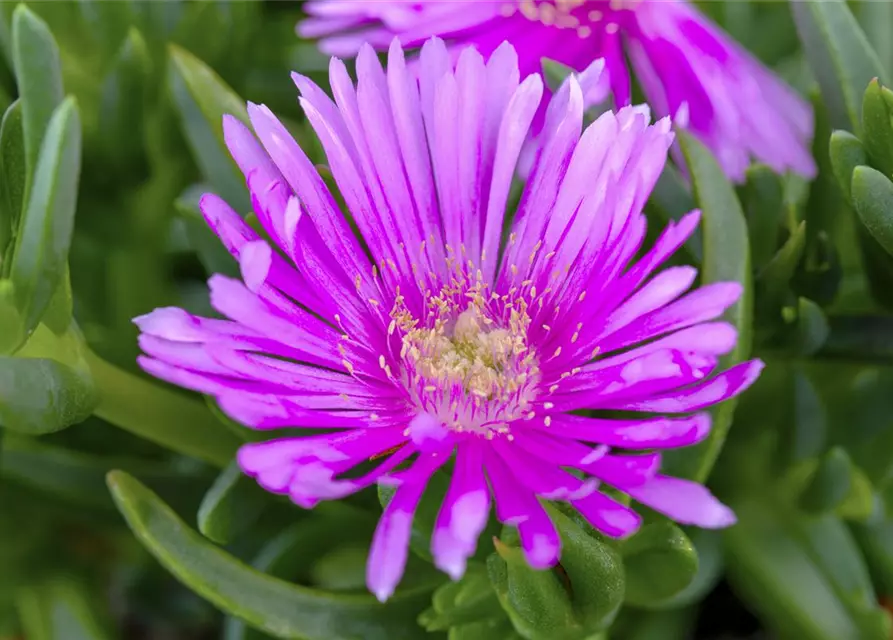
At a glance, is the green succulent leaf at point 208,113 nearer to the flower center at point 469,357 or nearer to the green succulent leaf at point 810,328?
the flower center at point 469,357

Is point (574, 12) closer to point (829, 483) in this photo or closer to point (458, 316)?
point (458, 316)

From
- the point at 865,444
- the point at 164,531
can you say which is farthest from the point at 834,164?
the point at 164,531

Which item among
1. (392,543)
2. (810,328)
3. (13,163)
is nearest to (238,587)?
(392,543)

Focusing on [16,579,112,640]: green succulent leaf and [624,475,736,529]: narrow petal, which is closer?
[624,475,736,529]: narrow petal

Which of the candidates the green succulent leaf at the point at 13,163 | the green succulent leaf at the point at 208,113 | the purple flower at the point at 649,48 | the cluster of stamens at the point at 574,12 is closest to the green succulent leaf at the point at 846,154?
the purple flower at the point at 649,48

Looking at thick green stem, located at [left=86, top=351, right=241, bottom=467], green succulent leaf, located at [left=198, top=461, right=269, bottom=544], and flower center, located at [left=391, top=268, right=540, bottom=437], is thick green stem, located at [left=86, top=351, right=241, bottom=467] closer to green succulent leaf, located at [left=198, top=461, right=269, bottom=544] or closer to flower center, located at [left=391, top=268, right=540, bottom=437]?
green succulent leaf, located at [left=198, top=461, right=269, bottom=544]

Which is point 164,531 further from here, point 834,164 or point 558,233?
point 834,164

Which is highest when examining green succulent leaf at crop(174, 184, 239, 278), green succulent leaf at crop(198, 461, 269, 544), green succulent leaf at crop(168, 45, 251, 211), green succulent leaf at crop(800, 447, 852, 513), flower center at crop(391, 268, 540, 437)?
green succulent leaf at crop(168, 45, 251, 211)

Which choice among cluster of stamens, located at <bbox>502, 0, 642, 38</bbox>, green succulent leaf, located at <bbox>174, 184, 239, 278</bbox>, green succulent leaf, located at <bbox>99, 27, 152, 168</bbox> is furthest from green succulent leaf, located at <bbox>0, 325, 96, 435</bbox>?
cluster of stamens, located at <bbox>502, 0, 642, 38</bbox>
